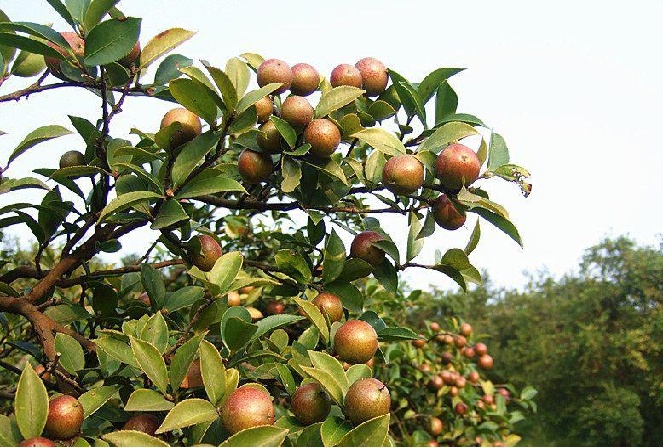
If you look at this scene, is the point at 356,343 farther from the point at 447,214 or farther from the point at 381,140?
the point at 381,140

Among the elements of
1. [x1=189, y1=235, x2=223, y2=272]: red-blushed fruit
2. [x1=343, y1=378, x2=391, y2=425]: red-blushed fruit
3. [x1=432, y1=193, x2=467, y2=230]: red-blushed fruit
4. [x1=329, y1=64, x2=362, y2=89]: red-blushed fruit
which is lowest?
[x1=343, y1=378, x2=391, y2=425]: red-blushed fruit

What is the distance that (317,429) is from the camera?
3.34 ft

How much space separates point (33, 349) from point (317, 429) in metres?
0.99

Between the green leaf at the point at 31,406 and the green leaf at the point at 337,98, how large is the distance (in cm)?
81

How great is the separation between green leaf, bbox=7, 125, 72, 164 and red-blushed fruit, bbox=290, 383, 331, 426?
86 centimetres

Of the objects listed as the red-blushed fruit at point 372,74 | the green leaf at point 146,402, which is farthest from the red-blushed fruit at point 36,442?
the red-blushed fruit at point 372,74

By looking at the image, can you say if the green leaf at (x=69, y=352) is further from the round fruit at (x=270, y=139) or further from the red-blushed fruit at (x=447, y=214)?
the red-blushed fruit at (x=447, y=214)

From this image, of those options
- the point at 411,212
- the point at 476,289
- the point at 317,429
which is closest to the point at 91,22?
the point at 411,212

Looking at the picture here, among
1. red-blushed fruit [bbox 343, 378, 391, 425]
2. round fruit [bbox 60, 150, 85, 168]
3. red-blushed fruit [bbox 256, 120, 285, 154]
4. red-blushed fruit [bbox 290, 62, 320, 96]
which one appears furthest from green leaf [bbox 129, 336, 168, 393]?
red-blushed fruit [bbox 290, 62, 320, 96]

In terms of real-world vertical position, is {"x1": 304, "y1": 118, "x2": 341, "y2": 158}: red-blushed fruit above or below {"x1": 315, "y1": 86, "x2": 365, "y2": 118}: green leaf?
below

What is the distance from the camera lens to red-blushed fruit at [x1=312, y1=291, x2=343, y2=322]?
1366mm

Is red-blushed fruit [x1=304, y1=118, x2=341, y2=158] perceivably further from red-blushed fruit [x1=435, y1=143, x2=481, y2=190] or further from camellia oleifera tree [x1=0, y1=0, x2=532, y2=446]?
red-blushed fruit [x1=435, y1=143, x2=481, y2=190]

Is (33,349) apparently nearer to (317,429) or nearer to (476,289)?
(317,429)

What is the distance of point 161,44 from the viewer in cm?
137
